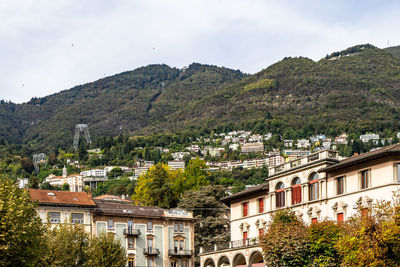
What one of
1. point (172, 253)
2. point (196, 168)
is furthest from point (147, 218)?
point (196, 168)

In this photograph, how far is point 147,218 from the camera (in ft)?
324

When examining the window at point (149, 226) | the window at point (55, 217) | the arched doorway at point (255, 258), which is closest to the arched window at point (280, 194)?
the arched doorway at point (255, 258)

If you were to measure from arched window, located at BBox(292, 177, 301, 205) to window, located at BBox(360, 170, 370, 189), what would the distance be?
32.2 ft

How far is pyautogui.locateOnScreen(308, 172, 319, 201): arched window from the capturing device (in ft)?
238

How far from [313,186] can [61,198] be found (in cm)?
3730

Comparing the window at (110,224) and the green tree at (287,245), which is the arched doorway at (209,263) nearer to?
the window at (110,224)

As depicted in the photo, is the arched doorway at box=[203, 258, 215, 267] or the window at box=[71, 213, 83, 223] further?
the window at box=[71, 213, 83, 223]

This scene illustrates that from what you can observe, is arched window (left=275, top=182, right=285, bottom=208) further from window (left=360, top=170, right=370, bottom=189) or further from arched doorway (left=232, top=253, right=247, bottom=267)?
window (left=360, top=170, right=370, bottom=189)

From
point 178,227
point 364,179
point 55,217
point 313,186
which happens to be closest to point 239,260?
point 313,186

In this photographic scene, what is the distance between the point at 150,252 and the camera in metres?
97.5

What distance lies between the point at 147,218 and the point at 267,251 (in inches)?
1415

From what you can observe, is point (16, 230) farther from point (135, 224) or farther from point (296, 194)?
point (135, 224)

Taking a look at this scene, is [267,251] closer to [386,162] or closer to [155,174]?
[386,162]

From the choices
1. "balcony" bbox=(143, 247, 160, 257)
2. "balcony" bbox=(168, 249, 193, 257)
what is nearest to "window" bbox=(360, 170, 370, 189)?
"balcony" bbox=(168, 249, 193, 257)
